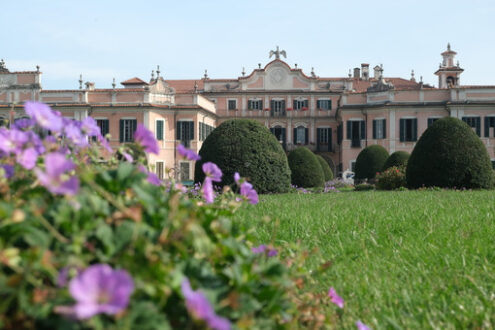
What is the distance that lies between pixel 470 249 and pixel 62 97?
31363 mm

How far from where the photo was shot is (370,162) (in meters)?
23.6

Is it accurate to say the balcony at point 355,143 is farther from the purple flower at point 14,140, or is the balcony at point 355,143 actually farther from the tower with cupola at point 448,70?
the purple flower at point 14,140

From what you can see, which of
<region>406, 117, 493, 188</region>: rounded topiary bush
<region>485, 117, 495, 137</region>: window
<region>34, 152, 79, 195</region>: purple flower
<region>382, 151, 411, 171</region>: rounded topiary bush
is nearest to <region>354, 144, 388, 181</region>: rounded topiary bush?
<region>382, 151, 411, 171</region>: rounded topiary bush

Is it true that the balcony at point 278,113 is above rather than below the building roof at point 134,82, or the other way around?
below

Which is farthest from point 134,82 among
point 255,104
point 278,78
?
point 278,78

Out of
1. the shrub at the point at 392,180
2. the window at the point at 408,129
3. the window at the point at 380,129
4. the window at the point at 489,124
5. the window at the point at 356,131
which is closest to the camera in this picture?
the shrub at the point at 392,180

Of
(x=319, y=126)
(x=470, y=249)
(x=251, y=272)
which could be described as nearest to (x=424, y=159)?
(x=470, y=249)

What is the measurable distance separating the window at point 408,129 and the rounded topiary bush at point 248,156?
68.0 ft

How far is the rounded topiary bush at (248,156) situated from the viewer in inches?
427

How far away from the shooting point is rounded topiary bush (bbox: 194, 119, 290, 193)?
10.9 metres

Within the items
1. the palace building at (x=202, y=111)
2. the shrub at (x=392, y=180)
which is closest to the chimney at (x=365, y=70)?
the palace building at (x=202, y=111)

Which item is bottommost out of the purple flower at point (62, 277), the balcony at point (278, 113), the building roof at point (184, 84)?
the purple flower at point (62, 277)

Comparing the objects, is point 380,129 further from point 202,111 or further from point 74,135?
point 74,135

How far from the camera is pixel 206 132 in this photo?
111 feet
